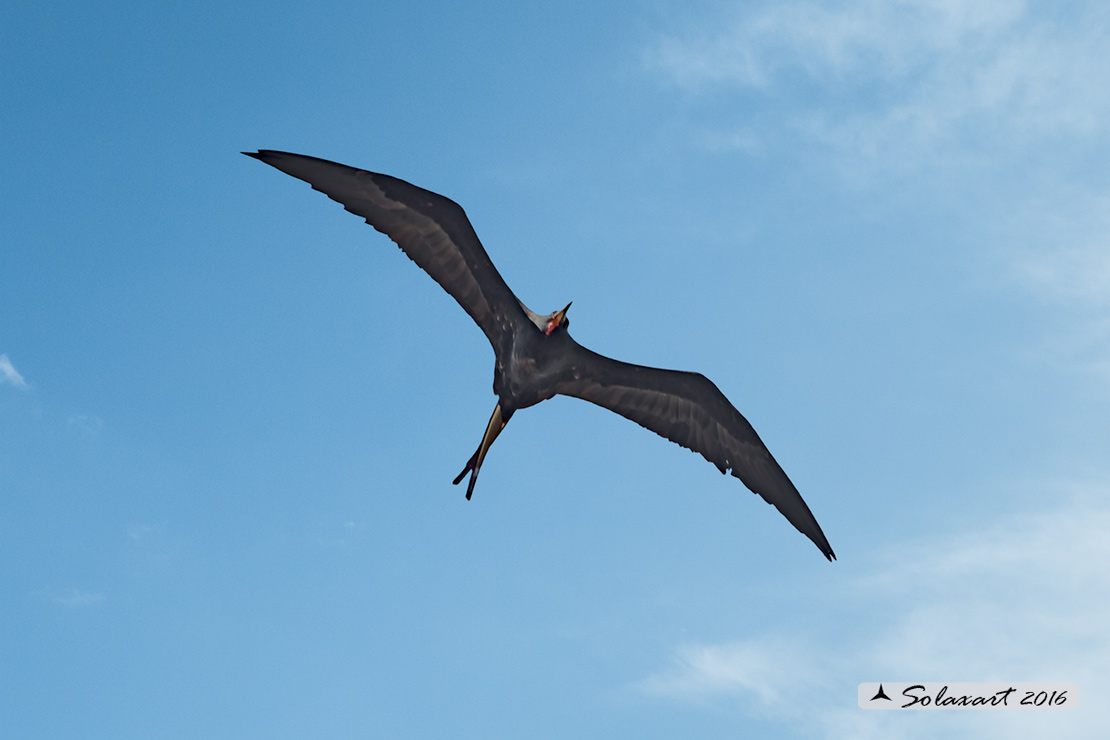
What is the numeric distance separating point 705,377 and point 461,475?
4272mm

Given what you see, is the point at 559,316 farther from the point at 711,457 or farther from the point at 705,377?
the point at 711,457

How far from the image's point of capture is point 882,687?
1402 centimetres

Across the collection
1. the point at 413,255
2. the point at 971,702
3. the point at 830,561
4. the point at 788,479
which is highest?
the point at 413,255

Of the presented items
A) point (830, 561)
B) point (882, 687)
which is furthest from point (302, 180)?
point (882, 687)

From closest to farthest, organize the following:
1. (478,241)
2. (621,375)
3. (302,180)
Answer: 1. (302,180)
2. (478,241)
3. (621,375)

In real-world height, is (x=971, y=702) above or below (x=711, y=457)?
below

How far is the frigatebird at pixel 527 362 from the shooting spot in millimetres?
12984

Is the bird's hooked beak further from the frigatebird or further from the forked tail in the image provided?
the forked tail

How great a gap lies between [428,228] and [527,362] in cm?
249

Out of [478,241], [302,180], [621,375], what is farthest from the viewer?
[621,375]

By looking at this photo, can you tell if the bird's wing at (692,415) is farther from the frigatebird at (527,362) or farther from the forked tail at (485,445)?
the forked tail at (485,445)

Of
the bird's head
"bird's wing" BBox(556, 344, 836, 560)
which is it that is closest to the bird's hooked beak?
the bird's head

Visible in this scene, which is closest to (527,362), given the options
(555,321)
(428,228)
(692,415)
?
(555,321)

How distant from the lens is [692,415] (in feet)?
50.1
